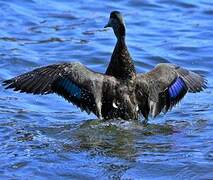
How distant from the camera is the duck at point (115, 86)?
10062 millimetres

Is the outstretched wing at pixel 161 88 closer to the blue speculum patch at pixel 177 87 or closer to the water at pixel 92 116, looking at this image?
the blue speculum patch at pixel 177 87

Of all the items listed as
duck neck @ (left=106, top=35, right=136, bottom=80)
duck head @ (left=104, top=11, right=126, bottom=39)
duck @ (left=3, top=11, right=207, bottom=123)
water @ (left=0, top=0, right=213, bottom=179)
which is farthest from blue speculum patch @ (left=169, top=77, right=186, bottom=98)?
duck head @ (left=104, top=11, right=126, bottom=39)

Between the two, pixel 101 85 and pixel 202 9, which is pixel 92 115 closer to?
pixel 101 85

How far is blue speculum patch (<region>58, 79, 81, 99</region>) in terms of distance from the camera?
33.0ft

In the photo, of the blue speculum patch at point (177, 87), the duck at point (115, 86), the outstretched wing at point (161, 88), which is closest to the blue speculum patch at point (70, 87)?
the duck at point (115, 86)

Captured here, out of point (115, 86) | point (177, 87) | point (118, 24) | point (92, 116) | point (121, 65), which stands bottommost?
point (92, 116)

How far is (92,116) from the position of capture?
11148 millimetres

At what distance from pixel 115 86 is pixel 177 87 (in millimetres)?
961

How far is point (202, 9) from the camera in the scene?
1770 centimetres

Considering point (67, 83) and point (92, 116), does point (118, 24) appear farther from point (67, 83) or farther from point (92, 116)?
point (92, 116)

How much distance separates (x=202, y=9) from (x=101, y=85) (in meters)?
8.03

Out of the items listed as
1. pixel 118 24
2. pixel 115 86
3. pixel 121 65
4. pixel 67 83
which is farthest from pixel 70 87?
pixel 118 24

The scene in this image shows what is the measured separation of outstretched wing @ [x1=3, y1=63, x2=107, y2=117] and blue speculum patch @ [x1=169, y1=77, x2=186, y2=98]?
39.0 inches

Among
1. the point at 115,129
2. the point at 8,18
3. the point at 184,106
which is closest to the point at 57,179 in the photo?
the point at 115,129
